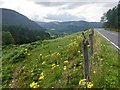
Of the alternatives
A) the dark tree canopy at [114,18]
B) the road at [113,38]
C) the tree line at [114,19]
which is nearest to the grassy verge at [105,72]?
the road at [113,38]

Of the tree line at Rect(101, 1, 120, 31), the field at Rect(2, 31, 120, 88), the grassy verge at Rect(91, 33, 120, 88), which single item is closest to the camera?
the grassy verge at Rect(91, 33, 120, 88)

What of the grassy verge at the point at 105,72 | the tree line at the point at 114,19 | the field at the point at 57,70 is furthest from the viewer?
the tree line at the point at 114,19

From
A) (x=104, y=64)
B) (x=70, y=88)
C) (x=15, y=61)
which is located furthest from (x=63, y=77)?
(x=15, y=61)

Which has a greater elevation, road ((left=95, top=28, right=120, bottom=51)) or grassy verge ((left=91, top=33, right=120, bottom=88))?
road ((left=95, top=28, right=120, bottom=51))

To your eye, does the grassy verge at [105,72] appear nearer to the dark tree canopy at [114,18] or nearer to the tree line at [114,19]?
the tree line at [114,19]

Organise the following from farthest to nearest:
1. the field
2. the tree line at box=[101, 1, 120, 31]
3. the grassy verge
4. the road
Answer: the tree line at box=[101, 1, 120, 31], the road, the field, the grassy verge

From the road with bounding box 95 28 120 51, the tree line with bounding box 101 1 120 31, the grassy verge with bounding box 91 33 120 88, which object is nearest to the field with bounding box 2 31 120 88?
the grassy verge with bounding box 91 33 120 88

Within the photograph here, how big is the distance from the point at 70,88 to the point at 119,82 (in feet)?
6.64

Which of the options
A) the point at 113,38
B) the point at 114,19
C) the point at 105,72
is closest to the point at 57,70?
the point at 105,72

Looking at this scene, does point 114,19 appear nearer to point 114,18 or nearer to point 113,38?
point 114,18

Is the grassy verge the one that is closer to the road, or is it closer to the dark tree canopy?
the road

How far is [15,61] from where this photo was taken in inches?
771

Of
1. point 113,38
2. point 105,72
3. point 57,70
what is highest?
point 113,38

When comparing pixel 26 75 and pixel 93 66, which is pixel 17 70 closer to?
pixel 26 75
